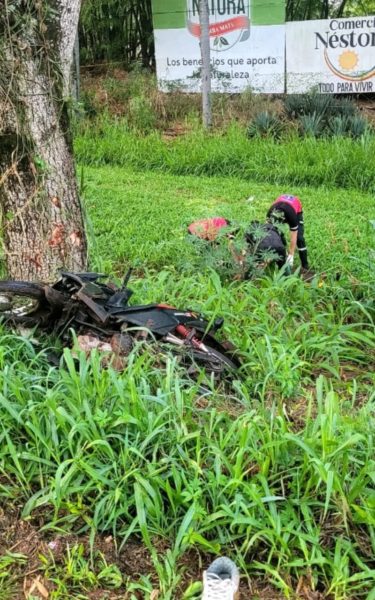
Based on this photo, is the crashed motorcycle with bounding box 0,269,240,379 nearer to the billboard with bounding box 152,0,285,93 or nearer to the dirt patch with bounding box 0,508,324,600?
the dirt patch with bounding box 0,508,324,600

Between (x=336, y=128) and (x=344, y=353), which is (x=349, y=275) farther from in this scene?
(x=336, y=128)

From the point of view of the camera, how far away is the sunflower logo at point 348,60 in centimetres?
980

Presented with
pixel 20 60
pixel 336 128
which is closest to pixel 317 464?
pixel 20 60

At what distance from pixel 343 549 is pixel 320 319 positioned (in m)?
1.66

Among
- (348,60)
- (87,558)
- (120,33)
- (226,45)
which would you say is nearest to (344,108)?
(348,60)

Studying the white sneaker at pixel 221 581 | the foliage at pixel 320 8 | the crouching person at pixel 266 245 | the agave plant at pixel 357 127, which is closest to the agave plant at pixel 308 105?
the agave plant at pixel 357 127

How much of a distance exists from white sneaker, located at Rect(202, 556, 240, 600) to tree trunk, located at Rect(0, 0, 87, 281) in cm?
216

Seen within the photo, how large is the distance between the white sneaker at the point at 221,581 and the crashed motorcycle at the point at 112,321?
0.98m

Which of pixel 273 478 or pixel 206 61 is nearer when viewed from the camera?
pixel 273 478

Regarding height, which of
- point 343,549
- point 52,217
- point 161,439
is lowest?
point 343,549

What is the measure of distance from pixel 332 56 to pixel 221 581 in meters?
9.43

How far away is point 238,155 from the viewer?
842cm

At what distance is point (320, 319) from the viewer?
11.6 ft

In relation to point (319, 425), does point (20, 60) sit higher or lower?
higher
